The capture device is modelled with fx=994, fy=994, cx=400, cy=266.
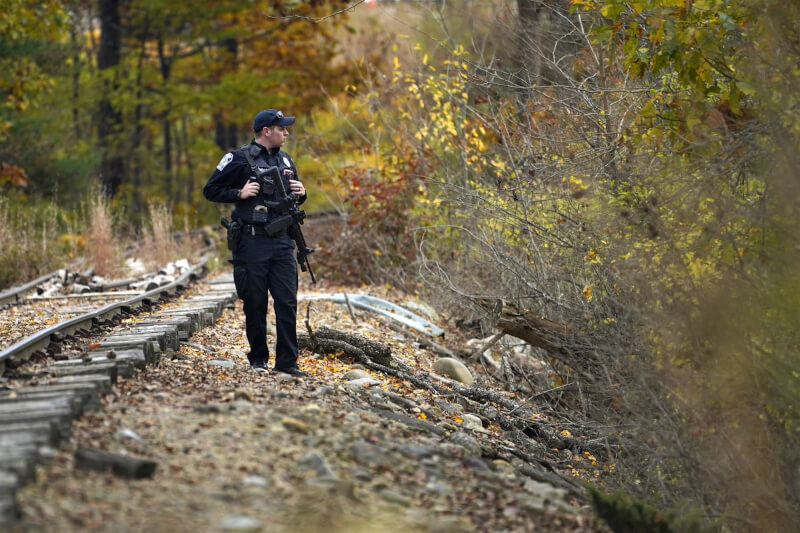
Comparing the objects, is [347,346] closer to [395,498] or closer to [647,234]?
[647,234]

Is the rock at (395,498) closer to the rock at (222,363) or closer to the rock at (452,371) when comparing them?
the rock at (222,363)

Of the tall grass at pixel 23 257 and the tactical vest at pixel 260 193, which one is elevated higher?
the tactical vest at pixel 260 193

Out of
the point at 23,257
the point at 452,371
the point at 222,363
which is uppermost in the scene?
the point at 222,363

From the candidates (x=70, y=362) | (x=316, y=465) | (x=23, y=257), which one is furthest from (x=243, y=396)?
(x=23, y=257)

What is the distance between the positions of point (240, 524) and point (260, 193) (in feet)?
13.5

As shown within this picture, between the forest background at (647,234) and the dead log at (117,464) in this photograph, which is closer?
the dead log at (117,464)

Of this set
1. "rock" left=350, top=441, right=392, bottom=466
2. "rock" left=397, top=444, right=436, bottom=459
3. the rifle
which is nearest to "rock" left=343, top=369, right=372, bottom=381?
the rifle

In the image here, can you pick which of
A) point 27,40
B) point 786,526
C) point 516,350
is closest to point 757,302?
point 786,526

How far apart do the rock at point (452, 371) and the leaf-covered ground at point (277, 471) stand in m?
2.36

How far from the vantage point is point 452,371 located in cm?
1004

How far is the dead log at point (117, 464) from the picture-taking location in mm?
4824

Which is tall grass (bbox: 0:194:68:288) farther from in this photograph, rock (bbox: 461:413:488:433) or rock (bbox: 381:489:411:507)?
rock (bbox: 381:489:411:507)

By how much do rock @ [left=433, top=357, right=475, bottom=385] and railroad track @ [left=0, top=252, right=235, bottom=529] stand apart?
2.47 m

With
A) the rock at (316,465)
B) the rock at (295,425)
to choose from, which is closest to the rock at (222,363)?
the rock at (295,425)
